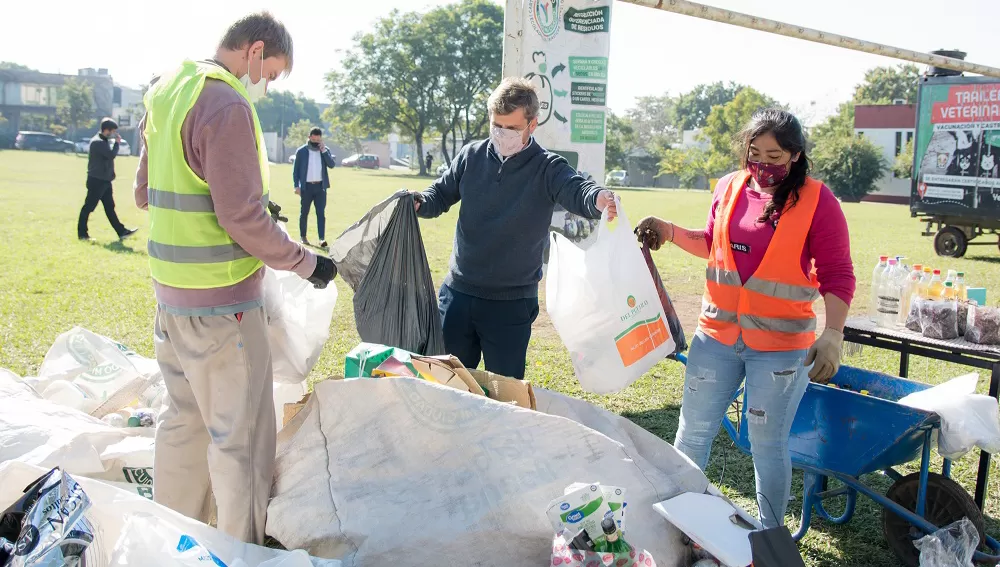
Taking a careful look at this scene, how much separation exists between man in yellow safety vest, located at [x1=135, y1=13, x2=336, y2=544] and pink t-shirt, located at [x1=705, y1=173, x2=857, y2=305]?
1.46 m

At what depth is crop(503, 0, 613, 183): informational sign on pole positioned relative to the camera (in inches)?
228

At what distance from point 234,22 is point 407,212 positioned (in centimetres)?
109

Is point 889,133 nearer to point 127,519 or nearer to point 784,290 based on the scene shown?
point 784,290

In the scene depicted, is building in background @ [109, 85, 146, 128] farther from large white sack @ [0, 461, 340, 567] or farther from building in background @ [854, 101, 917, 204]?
large white sack @ [0, 461, 340, 567]

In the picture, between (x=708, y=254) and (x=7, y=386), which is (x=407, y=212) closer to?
(x=708, y=254)

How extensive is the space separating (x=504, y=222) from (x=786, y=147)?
42.6 inches

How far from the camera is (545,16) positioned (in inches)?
228

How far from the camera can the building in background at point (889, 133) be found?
152 feet

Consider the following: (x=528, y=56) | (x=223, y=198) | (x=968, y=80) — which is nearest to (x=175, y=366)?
(x=223, y=198)

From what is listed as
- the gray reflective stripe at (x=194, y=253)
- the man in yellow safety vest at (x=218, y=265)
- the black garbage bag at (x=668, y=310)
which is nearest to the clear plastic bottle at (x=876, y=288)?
the black garbage bag at (x=668, y=310)

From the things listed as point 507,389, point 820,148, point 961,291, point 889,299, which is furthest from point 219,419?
point 820,148

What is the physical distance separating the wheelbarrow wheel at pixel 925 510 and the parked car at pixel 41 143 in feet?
199

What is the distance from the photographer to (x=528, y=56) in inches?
231

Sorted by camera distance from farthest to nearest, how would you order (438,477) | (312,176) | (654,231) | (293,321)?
(312,176) → (654,231) → (293,321) → (438,477)
